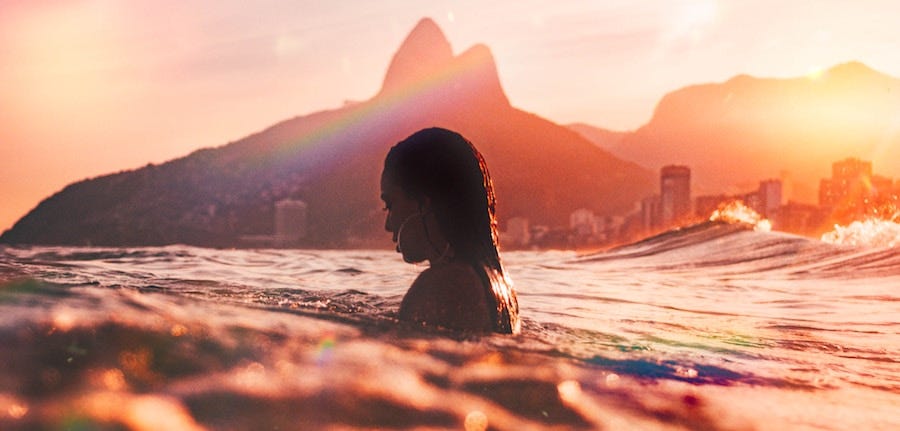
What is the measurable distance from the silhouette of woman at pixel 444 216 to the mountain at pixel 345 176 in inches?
4450

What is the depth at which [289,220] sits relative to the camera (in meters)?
125

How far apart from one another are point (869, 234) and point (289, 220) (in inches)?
4443

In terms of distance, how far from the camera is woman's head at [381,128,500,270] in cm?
429

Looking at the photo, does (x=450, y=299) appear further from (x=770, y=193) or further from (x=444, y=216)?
(x=770, y=193)

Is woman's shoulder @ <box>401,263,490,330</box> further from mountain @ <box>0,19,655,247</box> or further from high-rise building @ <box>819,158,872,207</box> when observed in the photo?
mountain @ <box>0,19,655,247</box>

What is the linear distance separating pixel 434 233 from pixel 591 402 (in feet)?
5.30

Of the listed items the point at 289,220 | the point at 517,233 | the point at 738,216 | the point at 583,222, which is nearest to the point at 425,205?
the point at 738,216

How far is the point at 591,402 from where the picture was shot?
9.71 ft

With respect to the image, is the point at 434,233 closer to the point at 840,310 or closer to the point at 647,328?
the point at 647,328

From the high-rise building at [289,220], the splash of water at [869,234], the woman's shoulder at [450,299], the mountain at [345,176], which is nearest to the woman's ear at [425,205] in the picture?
the woman's shoulder at [450,299]

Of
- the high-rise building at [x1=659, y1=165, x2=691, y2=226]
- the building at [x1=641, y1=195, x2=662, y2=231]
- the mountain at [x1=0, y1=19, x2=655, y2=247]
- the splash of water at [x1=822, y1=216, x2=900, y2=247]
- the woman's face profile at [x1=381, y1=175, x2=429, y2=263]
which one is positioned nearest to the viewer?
the woman's face profile at [x1=381, y1=175, x2=429, y2=263]

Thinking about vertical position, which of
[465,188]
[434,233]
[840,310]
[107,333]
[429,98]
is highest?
[429,98]

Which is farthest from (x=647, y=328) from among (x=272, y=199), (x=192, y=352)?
(x=272, y=199)

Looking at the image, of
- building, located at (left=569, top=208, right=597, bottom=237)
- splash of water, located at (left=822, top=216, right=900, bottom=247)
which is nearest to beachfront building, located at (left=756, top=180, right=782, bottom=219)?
building, located at (left=569, top=208, right=597, bottom=237)
